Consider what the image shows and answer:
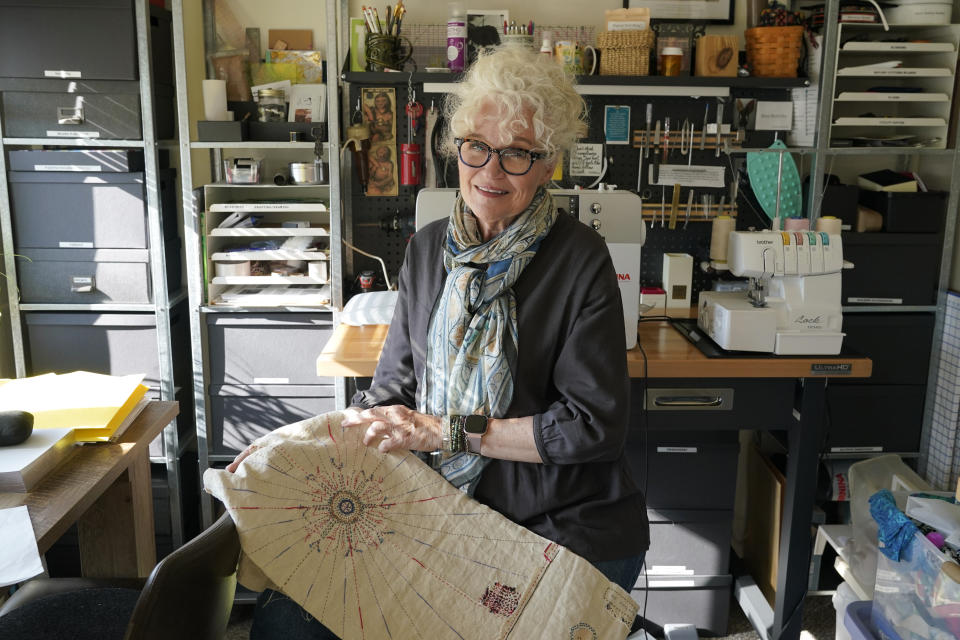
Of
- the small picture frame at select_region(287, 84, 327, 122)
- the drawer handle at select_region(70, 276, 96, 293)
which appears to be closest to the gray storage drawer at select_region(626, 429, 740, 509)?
the small picture frame at select_region(287, 84, 327, 122)

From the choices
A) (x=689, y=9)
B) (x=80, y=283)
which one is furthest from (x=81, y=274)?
(x=689, y=9)

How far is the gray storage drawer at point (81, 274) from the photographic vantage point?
2.53 metres

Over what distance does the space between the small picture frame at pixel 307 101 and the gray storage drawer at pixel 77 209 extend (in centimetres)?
57

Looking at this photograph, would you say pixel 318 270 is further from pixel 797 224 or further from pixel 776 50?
pixel 776 50

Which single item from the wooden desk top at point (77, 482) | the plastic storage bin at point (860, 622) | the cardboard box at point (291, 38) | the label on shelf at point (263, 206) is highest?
the cardboard box at point (291, 38)

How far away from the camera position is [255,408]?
2.64 m

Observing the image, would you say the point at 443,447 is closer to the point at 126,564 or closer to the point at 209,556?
the point at 209,556

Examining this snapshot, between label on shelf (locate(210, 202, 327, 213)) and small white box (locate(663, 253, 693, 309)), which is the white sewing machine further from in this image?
label on shelf (locate(210, 202, 327, 213))

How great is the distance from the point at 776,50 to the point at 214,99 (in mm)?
1802

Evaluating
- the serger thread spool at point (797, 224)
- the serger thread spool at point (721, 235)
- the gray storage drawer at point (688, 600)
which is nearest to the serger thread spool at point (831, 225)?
the serger thread spool at point (797, 224)

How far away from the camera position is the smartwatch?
56.9 inches

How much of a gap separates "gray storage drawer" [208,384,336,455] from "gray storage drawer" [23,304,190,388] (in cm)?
24

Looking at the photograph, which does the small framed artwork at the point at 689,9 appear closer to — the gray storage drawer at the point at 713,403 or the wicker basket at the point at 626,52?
the wicker basket at the point at 626,52

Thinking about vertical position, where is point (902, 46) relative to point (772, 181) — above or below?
above
